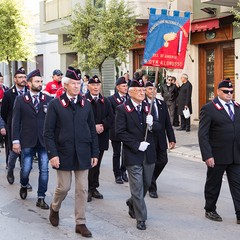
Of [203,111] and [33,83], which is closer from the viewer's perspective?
[203,111]

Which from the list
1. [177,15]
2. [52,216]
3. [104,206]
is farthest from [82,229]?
[177,15]

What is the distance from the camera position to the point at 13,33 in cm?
2677

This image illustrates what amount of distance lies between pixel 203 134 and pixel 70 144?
174 centimetres

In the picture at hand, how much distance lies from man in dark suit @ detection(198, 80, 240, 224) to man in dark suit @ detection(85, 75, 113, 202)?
2.08m

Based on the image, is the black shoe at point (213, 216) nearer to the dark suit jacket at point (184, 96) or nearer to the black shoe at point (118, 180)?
the black shoe at point (118, 180)

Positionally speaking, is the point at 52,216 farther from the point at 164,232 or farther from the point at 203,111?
the point at 203,111

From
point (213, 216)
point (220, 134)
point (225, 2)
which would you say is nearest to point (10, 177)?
point (213, 216)

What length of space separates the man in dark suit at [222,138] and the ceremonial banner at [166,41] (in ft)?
9.76

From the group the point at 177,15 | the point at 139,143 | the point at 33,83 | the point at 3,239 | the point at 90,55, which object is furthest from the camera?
the point at 90,55

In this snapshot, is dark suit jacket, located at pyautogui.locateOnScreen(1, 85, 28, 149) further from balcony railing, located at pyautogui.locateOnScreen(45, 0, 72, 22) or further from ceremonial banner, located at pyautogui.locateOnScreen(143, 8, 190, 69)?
balcony railing, located at pyautogui.locateOnScreen(45, 0, 72, 22)

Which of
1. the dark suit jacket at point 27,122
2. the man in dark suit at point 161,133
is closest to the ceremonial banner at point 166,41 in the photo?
the man in dark suit at point 161,133

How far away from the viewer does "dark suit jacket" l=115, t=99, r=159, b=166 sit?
6.34 meters

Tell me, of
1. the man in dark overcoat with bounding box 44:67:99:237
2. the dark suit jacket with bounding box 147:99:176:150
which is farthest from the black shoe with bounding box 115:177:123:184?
the man in dark overcoat with bounding box 44:67:99:237

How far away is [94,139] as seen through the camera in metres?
6.38
